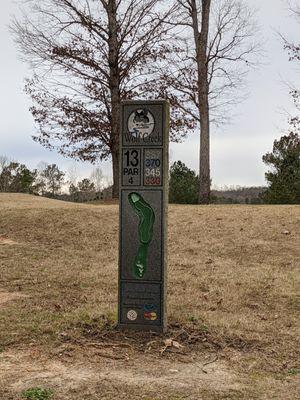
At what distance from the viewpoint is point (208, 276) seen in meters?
9.01

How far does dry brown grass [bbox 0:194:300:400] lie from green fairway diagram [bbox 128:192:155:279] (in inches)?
30.3

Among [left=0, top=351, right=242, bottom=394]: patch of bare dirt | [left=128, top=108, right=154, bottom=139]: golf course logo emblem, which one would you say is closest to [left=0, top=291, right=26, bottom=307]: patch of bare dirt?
[left=0, top=351, right=242, bottom=394]: patch of bare dirt

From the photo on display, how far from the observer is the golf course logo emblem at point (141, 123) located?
19.3ft

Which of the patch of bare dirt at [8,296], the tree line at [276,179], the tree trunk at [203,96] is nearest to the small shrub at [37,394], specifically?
the patch of bare dirt at [8,296]

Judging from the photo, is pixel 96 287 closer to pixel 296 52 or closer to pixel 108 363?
pixel 108 363

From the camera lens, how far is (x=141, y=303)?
19.5ft

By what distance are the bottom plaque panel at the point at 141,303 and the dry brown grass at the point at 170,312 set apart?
0.68ft

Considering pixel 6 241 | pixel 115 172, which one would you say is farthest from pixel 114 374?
pixel 115 172

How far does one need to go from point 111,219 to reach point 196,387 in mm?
9574

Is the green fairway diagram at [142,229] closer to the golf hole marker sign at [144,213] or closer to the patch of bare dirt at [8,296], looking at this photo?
the golf hole marker sign at [144,213]

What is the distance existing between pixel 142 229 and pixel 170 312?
60.8 inches

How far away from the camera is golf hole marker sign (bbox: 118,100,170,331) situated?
19.2 ft

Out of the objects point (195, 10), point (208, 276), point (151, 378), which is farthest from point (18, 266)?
point (195, 10)

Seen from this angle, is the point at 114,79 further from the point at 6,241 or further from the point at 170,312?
the point at 170,312
